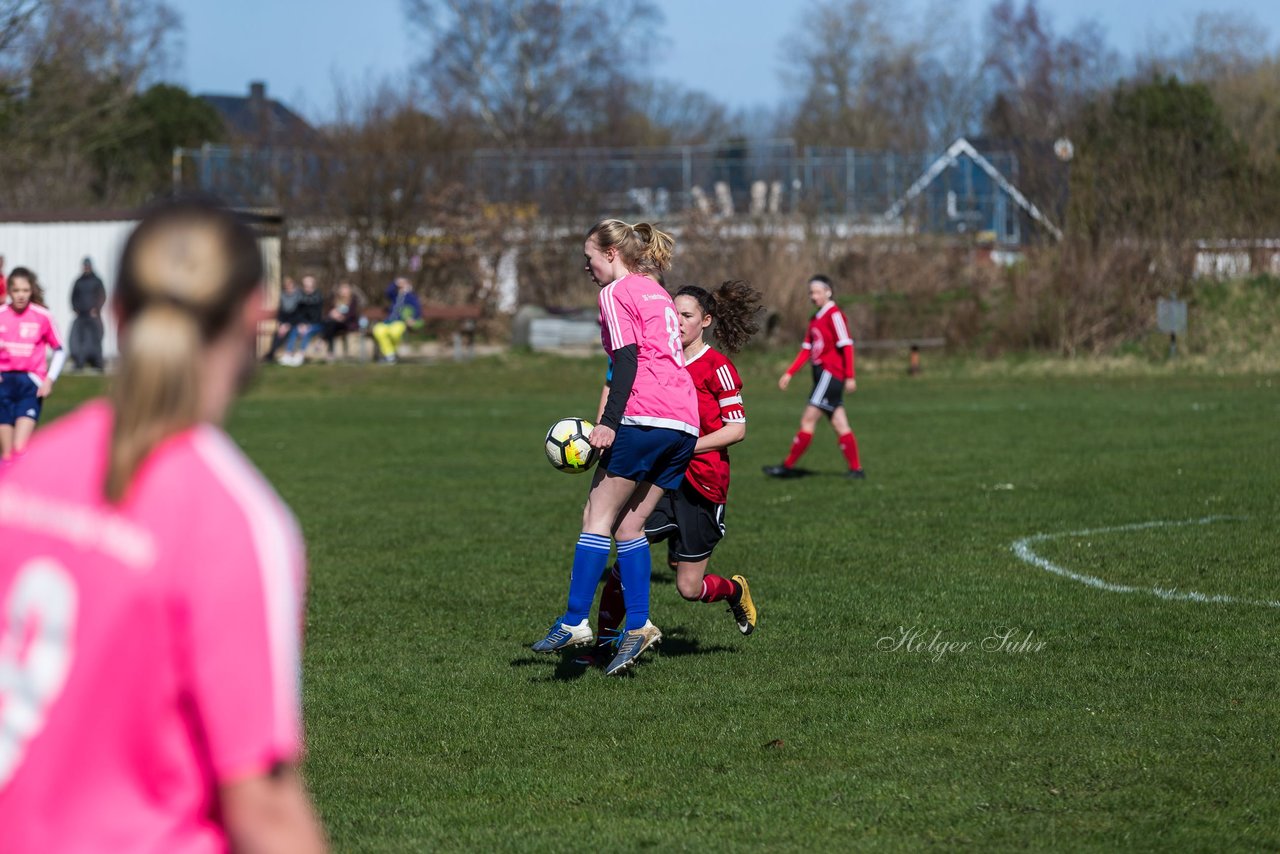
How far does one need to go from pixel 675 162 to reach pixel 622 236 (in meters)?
35.7

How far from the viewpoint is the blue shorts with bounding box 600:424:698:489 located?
6.62 m

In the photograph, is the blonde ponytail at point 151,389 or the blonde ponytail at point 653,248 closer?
the blonde ponytail at point 151,389

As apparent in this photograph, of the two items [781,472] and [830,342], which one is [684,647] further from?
[830,342]

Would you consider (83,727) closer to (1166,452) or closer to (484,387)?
(1166,452)

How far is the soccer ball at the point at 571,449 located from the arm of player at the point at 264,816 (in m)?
5.03

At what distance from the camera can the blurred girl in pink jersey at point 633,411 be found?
656 cm

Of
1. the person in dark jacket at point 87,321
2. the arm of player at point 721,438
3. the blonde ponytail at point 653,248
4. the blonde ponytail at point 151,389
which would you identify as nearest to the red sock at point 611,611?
the arm of player at point 721,438

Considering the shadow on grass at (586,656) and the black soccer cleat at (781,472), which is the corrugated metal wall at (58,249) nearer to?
the black soccer cleat at (781,472)

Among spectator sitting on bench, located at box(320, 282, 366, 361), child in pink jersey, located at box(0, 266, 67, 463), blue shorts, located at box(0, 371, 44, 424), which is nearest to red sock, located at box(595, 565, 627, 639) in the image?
child in pink jersey, located at box(0, 266, 67, 463)

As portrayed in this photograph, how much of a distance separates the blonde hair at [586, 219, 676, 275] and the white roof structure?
25059 mm

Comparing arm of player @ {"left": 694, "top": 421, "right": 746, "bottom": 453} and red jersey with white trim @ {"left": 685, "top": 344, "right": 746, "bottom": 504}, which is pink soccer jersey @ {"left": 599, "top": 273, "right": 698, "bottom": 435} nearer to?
arm of player @ {"left": 694, "top": 421, "right": 746, "bottom": 453}

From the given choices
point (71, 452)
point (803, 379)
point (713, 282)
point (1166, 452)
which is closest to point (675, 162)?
point (713, 282)

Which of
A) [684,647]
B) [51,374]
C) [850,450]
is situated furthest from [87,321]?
[684,647]

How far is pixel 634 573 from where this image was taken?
6871 millimetres
